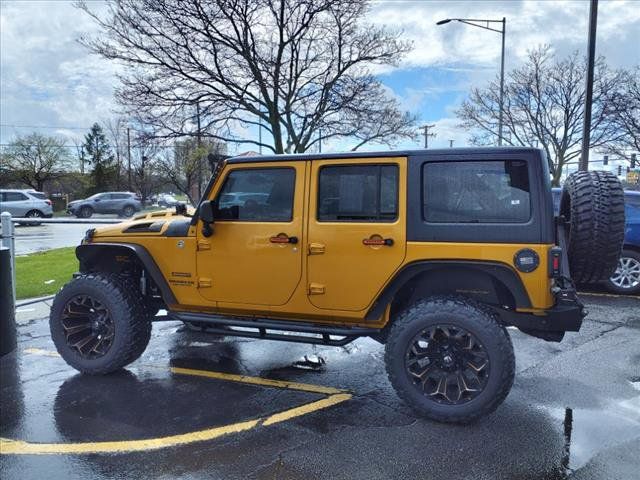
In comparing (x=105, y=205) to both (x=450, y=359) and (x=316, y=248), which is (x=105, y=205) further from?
(x=450, y=359)

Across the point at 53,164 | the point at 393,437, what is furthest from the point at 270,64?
the point at 53,164

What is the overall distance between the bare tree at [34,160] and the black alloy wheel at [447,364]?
164ft

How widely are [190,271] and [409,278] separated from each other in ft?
6.20

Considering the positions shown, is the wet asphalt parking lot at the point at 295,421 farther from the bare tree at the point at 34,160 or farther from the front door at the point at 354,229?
the bare tree at the point at 34,160

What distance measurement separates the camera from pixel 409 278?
3.96 m

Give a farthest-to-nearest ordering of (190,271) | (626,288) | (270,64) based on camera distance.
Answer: (270,64) < (626,288) < (190,271)

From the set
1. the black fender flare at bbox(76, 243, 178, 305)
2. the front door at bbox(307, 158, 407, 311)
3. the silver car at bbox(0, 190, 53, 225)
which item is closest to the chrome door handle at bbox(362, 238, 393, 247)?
the front door at bbox(307, 158, 407, 311)

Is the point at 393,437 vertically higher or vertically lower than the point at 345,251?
lower

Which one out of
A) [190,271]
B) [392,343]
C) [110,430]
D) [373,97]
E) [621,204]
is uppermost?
[373,97]

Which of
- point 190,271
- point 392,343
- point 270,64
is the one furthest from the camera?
point 270,64

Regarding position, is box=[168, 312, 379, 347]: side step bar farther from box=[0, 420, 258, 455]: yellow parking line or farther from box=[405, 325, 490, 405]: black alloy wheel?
box=[0, 420, 258, 455]: yellow parking line

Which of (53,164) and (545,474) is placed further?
(53,164)

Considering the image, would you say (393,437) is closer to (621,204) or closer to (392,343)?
(392,343)

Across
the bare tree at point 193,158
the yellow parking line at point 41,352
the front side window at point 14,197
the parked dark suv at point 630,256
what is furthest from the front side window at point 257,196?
the front side window at point 14,197
